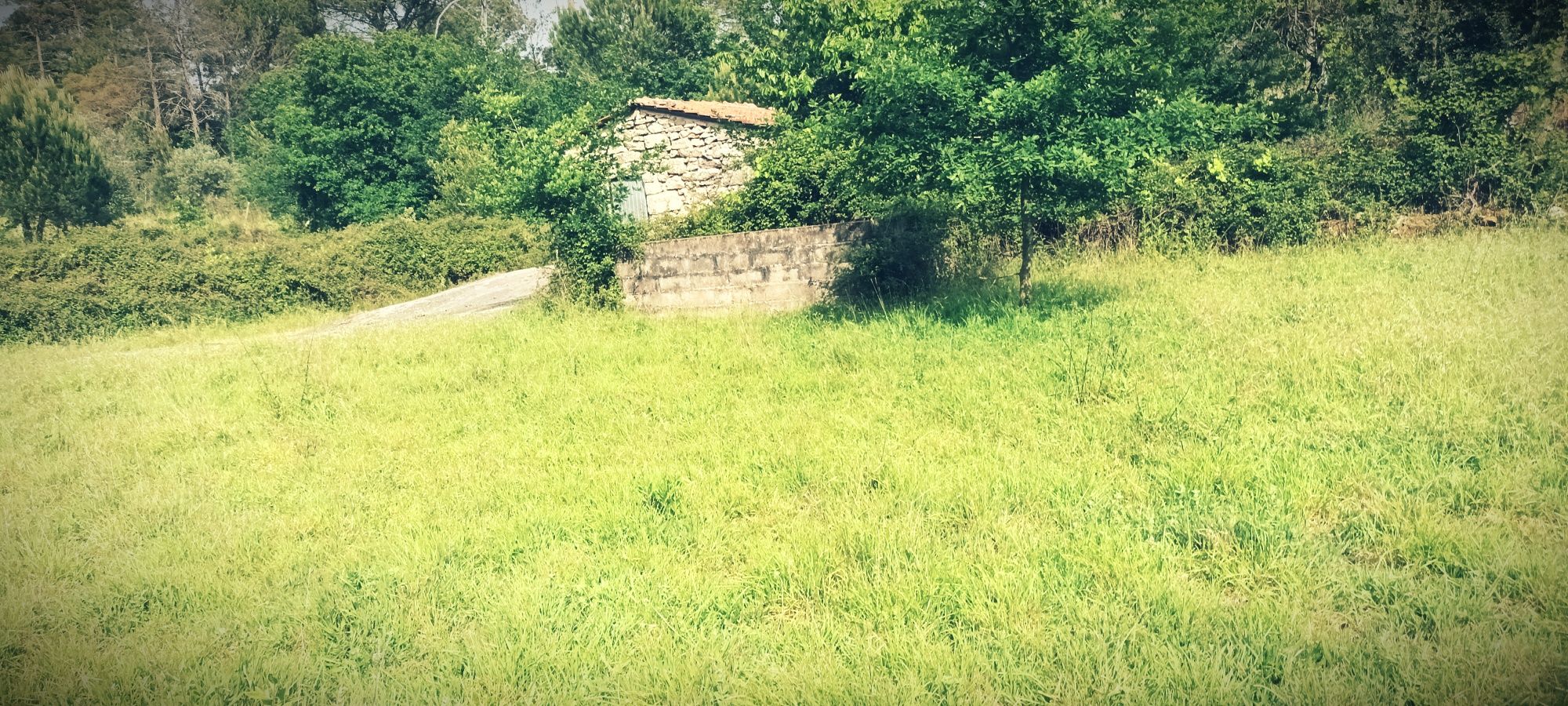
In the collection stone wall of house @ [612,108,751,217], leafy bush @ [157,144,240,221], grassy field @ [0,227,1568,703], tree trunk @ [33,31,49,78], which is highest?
leafy bush @ [157,144,240,221]

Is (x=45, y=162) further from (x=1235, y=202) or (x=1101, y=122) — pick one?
(x=1235, y=202)

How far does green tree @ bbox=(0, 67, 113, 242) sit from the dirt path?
27.4ft

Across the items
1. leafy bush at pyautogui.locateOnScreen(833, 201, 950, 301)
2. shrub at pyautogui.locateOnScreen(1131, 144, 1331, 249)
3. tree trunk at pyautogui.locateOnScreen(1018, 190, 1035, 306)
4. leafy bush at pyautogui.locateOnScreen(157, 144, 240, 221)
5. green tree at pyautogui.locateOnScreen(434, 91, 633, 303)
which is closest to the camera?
tree trunk at pyautogui.locateOnScreen(1018, 190, 1035, 306)

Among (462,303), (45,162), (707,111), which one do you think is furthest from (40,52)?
(707,111)

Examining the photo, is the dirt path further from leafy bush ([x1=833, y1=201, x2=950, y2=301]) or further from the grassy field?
the grassy field

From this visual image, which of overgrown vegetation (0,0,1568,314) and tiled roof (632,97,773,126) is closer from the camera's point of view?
overgrown vegetation (0,0,1568,314)

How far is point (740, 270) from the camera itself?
12352mm

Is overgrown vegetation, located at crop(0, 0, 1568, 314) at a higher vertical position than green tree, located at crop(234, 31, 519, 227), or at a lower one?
lower

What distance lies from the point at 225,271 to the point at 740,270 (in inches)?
554

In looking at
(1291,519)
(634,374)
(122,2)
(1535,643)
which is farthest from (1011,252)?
(122,2)

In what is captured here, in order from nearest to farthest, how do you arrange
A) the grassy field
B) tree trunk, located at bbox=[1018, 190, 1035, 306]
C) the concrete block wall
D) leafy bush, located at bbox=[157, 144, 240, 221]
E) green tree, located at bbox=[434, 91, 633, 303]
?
1. the grassy field
2. tree trunk, located at bbox=[1018, 190, 1035, 306]
3. the concrete block wall
4. green tree, located at bbox=[434, 91, 633, 303]
5. leafy bush, located at bbox=[157, 144, 240, 221]

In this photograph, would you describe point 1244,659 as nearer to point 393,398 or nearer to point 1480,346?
point 1480,346

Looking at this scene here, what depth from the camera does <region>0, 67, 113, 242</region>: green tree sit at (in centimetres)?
1786

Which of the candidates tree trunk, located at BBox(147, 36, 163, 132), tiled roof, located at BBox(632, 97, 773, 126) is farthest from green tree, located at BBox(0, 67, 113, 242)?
tree trunk, located at BBox(147, 36, 163, 132)
